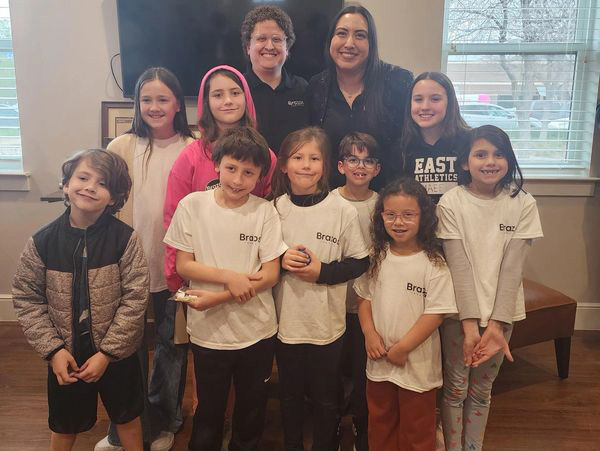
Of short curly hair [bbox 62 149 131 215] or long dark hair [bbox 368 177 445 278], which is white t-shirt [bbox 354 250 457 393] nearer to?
long dark hair [bbox 368 177 445 278]

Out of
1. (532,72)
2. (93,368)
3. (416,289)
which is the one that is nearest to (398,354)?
(416,289)

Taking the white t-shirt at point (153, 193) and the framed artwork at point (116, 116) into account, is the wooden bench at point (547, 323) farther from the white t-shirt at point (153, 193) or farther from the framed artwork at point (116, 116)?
the framed artwork at point (116, 116)

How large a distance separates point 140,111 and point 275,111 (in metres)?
0.51

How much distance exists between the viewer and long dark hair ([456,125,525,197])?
4.57ft

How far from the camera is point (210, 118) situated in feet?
5.11

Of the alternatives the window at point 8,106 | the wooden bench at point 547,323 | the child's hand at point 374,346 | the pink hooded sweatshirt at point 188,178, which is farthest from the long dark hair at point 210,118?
the window at point 8,106

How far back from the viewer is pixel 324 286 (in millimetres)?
1421

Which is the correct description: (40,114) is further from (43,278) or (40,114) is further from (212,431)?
(212,431)

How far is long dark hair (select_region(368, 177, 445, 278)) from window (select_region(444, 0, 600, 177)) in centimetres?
168

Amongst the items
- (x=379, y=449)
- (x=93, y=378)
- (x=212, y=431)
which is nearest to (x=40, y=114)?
(x=93, y=378)

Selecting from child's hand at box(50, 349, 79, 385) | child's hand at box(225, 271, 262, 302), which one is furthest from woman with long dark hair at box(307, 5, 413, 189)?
child's hand at box(50, 349, 79, 385)

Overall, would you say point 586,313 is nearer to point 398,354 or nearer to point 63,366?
point 398,354

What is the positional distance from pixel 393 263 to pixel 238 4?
1855 mm

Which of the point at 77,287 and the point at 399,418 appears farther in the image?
the point at 399,418
